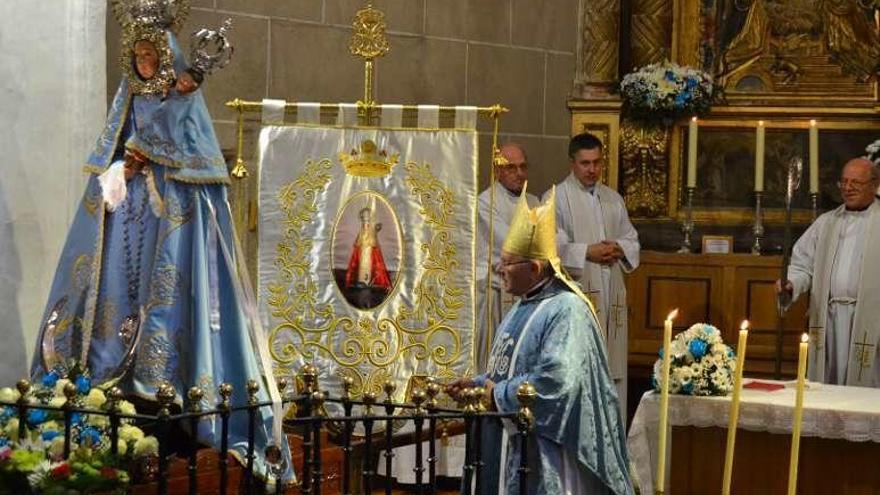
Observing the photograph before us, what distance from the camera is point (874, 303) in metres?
9.42

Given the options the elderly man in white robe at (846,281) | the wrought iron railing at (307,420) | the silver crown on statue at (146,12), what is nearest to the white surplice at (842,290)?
the elderly man in white robe at (846,281)

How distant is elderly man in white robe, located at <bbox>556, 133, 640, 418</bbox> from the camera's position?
954cm

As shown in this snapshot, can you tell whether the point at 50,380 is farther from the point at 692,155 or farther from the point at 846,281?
the point at 846,281

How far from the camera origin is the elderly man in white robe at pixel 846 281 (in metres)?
9.38

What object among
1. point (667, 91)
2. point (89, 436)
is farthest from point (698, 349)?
point (667, 91)

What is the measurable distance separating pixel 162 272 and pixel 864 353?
4545 millimetres

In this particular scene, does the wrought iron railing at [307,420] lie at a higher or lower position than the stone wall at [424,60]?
lower

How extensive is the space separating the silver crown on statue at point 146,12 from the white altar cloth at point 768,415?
9.11 feet

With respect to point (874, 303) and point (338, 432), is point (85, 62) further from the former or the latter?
point (874, 303)

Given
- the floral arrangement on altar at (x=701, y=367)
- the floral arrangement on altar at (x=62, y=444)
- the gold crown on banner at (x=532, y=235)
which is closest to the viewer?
the floral arrangement on altar at (x=62, y=444)

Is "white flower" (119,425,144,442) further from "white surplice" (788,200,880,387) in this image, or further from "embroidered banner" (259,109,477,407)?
"white surplice" (788,200,880,387)

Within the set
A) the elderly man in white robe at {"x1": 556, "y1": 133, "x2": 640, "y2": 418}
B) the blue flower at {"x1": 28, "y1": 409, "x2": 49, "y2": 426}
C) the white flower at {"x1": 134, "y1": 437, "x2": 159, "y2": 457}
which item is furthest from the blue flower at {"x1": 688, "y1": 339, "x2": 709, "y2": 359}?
the blue flower at {"x1": 28, "y1": 409, "x2": 49, "y2": 426}

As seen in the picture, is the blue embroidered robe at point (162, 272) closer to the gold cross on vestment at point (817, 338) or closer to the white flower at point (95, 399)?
the white flower at point (95, 399)

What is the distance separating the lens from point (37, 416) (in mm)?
5809
